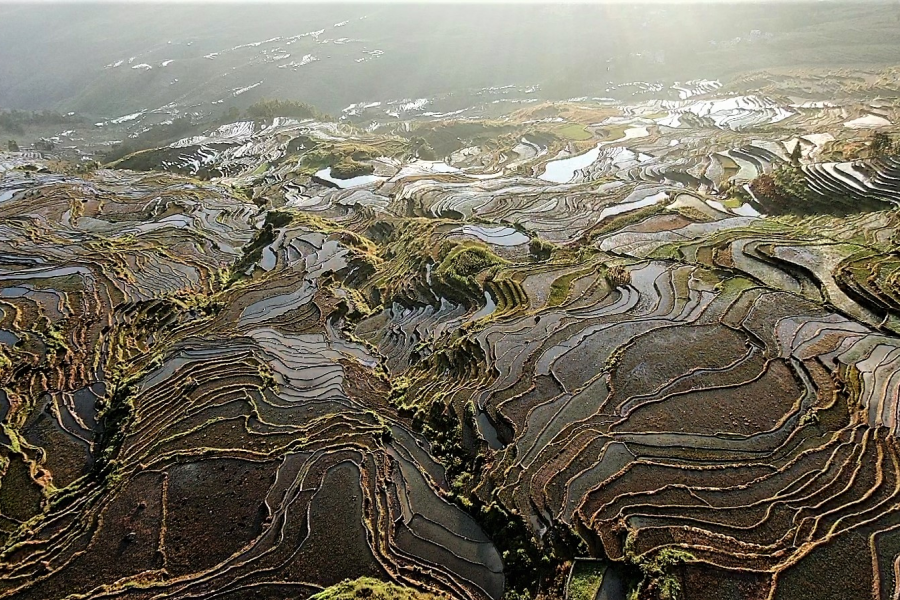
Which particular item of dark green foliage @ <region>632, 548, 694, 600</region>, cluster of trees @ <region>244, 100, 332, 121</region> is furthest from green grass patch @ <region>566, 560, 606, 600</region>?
cluster of trees @ <region>244, 100, 332, 121</region>

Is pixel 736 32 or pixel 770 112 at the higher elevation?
pixel 736 32

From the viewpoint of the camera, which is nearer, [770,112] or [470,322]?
[470,322]

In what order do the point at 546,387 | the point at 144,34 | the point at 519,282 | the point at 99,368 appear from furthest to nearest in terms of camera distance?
the point at 144,34 → the point at 519,282 → the point at 99,368 → the point at 546,387

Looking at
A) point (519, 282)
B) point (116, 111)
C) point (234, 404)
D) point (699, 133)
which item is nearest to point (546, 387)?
point (519, 282)

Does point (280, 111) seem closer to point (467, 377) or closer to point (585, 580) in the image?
point (467, 377)

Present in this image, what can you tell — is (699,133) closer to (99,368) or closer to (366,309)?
(366,309)

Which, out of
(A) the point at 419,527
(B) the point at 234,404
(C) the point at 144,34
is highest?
(C) the point at 144,34

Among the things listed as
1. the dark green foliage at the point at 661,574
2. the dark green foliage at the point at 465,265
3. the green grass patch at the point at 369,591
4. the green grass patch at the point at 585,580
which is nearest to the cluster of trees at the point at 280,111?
the dark green foliage at the point at 465,265
